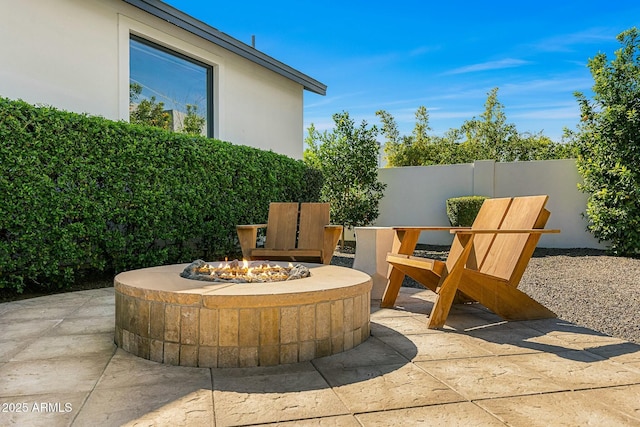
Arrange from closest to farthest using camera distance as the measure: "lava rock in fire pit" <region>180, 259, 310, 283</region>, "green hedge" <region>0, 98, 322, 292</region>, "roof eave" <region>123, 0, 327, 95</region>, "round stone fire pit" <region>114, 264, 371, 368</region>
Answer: "round stone fire pit" <region>114, 264, 371, 368</region> → "lava rock in fire pit" <region>180, 259, 310, 283</region> → "green hedge" <region>0, 98, 322, 292</region> → "roof eave" <region>123, 0, 327, 95</region>

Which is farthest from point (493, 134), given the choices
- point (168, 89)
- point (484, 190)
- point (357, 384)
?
point (357, 384)

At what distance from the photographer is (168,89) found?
640cm

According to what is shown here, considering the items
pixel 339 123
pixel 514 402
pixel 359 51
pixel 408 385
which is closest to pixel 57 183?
pixel 408 385

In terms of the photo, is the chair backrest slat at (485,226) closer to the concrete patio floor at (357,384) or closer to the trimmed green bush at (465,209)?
the concrete patio floor at (357,384)

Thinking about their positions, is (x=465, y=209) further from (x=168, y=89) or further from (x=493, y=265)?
(x=168, y=89)

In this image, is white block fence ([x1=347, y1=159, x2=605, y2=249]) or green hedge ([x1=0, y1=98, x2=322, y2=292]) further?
white block fence ([x1=347, y1=159, x2=605, y2=249])

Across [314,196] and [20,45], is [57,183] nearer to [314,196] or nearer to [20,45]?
[20,45]

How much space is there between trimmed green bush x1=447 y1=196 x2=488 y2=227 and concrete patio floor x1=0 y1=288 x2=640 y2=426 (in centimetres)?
574

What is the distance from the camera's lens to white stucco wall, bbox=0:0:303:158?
15.1ft

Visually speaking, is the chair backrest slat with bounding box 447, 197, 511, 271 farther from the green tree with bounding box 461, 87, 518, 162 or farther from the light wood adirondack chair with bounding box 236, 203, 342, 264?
the green tree with bounding box 461, 87, 518, 162

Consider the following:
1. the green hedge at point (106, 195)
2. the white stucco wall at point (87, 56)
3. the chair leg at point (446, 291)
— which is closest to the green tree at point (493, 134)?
the white stucco wall at point (87, 56)

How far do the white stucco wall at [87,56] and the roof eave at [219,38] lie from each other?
29 centimetres

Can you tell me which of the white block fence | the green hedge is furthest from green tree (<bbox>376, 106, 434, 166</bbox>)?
the green hedge

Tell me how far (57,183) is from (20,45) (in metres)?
1.70
